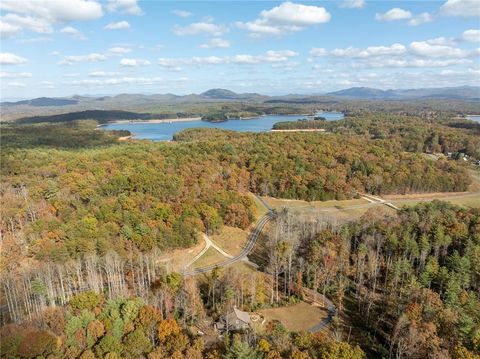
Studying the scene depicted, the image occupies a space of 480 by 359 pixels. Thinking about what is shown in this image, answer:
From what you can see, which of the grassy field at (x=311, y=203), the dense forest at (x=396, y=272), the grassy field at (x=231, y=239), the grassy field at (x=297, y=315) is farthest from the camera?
the grassy field at (x=311, y=203)

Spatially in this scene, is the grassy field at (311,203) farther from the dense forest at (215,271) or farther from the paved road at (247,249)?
the paved road at (247,249)

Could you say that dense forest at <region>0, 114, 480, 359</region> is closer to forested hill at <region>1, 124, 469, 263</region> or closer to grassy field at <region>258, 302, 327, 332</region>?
forested hill at <region>1, 124, 469, 263</region>

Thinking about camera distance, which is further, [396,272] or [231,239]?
[231,239]

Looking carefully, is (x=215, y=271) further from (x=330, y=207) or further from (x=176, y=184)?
(x=330, y=207)

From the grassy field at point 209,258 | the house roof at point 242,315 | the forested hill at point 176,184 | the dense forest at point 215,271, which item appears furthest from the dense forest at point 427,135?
the house roof at point 242,315

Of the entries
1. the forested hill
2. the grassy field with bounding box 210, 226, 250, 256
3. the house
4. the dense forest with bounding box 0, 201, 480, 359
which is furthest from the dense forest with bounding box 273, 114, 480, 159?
the house

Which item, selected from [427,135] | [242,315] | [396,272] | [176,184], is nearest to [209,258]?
[242,315]
